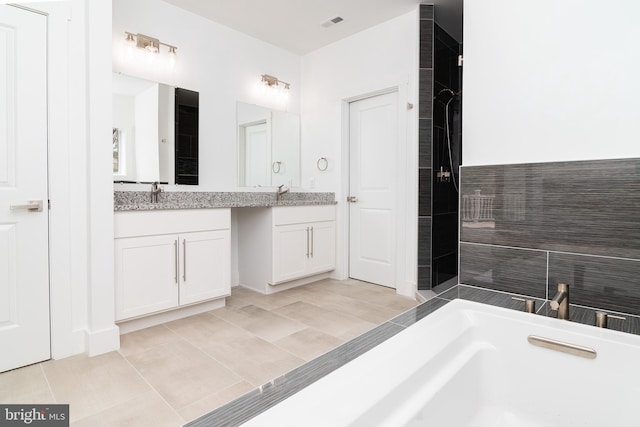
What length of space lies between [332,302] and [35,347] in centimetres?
205

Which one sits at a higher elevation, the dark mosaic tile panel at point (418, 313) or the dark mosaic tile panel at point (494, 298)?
the dark mosaic tile panel at point (494, 298)

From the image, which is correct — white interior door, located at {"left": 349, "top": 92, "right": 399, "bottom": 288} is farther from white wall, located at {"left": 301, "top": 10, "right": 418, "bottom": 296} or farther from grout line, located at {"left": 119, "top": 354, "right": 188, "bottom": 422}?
grout line, located at {"left": 119, "top": 354, "right": 188, "bottom": 422}

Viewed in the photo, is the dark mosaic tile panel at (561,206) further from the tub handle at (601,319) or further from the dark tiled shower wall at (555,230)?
the tub handle at (601,319)

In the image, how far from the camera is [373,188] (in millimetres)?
3619

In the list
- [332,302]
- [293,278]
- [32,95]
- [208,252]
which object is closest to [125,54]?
[32,95]

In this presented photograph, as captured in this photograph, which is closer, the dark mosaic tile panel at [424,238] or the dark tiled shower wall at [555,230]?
the dark tiled shower wall at [555,230]

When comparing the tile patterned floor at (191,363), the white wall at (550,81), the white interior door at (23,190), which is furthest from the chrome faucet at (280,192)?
the white wall at (550,81)

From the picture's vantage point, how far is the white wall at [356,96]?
3148 mm

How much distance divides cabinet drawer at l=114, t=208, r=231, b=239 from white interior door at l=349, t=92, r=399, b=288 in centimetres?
156

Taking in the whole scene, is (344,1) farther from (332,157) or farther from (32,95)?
(32,95)

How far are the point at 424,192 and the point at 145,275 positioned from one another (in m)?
2.35

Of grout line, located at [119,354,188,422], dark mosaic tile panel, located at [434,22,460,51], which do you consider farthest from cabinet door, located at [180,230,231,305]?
dark mosaic tile panel, located at [434,22,460,51]

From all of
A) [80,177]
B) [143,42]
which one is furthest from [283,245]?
[143,42]

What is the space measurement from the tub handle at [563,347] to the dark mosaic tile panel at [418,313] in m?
0.32
